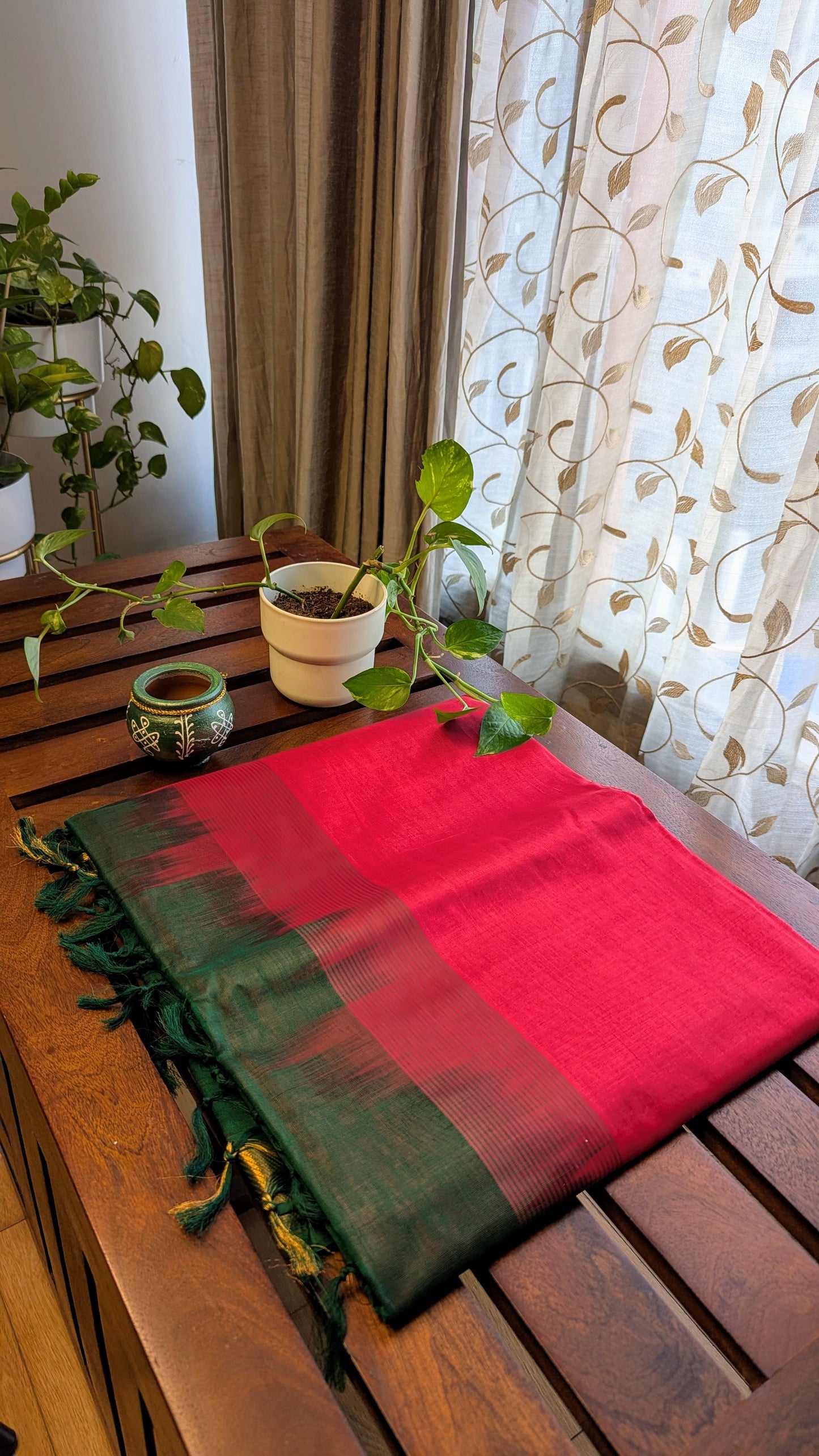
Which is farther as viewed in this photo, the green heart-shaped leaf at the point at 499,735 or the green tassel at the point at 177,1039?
the green heart-shaped leaf at the point at 499,735

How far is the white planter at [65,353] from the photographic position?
58.5 inches

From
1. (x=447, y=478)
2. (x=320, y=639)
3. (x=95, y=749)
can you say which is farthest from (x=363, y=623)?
(x=95, y=749)

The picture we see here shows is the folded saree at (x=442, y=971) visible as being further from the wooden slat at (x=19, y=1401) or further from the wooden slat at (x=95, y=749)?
the wooden slat at (x=19, y=1401)

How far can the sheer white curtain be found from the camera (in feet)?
3.88

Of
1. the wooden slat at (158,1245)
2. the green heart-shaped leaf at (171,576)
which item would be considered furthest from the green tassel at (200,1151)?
the green heart-shaped leaf at (171,576)

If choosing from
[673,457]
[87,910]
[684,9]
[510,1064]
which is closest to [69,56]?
[684,9]

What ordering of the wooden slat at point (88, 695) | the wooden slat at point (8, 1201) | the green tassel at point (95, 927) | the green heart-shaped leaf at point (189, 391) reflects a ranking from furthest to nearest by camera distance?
the green heart-shaped leaf at point (189, 391)
the wooden slat at point (8, 1201)
the wooden slat at point (88, 695)
the green tassel at point (95, 927)

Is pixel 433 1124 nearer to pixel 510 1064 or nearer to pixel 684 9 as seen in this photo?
pixel 510 1064

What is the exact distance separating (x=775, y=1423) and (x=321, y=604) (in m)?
0.79

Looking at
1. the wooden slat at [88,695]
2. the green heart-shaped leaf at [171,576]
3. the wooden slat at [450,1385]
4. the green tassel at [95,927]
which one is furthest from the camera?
the wooden slat at [88,695]

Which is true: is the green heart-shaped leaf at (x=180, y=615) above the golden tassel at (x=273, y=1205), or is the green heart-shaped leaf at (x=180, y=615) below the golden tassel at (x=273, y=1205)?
above

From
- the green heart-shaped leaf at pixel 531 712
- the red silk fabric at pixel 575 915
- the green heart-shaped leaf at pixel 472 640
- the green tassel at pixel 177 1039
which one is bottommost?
the green tassel at pixel 177 1039

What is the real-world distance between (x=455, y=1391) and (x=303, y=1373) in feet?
0.28

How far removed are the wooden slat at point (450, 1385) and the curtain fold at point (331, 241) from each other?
142cm
